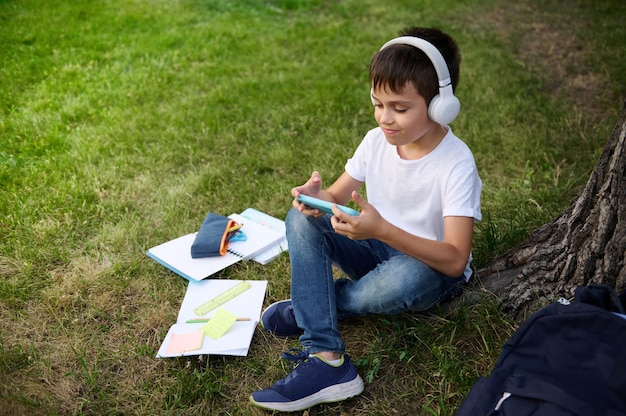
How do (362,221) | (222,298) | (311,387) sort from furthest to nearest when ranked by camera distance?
1. (222,298)
2. (311,387)
3. (362,221)

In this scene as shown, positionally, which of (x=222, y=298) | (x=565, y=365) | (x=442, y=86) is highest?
(x=442, y=86)

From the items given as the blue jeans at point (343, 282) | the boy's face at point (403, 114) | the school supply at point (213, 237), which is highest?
the boy's face at point (403, 114)

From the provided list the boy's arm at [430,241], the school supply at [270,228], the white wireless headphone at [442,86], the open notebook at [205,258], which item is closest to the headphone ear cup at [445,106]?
the white wireless headphone at [442,86]

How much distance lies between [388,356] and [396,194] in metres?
0.70

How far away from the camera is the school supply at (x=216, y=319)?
247cm

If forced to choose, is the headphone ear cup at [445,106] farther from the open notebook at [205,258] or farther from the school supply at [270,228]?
the open notebook at [205,258]

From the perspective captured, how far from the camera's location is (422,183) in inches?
91.7

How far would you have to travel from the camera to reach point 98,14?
21.6 ft

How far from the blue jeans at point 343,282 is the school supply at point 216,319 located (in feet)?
1.23

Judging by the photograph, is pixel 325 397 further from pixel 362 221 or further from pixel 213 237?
pixel 213 237

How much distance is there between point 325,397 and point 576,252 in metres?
1.16

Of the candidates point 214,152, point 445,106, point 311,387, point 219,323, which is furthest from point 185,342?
point 214,152

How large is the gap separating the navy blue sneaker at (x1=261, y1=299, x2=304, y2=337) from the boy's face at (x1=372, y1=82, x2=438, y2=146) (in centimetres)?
93

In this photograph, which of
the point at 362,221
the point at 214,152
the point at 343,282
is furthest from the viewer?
the point at 214,152
